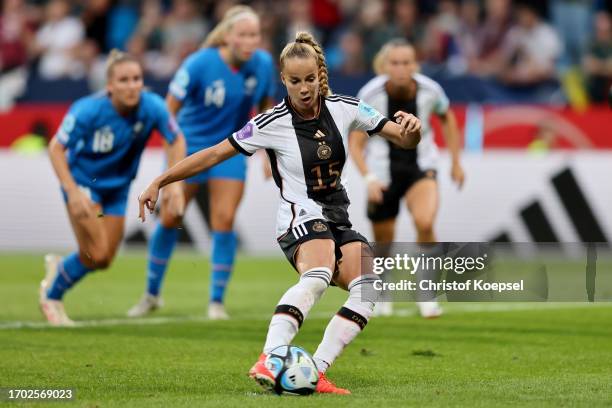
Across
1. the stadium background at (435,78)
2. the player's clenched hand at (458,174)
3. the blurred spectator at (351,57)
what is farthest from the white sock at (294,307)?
the blurred spectator at (351,57)

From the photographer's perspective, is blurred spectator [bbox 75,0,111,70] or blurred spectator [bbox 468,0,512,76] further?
blurred spectator [bbox 75,0,111,70]

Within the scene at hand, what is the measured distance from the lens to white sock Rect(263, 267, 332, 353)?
21.7ft

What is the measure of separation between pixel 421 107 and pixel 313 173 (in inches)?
169

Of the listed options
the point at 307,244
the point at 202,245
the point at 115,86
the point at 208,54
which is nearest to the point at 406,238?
the point at 202,245

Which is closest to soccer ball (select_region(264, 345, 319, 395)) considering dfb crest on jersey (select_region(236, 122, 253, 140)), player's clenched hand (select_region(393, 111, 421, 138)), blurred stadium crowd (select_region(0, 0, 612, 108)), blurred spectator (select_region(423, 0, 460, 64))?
dfb crest on jersey (select_region(236, 122, 253, 140))

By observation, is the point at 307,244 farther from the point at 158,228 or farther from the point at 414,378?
the point at 158,228

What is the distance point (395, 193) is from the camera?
11.4m

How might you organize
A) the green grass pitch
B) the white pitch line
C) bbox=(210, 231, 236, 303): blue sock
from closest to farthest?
1. the green grass pitch
2. the white pitch line
3. bbox=(210, 231, 236, 303): blue sock

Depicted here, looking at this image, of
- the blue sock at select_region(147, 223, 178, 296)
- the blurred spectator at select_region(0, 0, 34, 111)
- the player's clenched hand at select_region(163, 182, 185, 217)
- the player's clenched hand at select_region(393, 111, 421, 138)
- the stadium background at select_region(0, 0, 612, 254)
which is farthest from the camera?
the blurred spectator at select_region(0, 0, 34, 111)

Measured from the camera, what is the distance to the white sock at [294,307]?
6629 mm

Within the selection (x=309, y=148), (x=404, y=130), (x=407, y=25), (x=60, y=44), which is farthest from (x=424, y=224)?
(x=60, y=44)

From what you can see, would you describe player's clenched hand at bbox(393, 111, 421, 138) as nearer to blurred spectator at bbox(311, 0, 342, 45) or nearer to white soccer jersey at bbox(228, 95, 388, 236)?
white soccer jersey at bbox(228, 95, 388, 236)

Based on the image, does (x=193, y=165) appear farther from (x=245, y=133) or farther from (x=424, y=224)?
(x=424, y=224)

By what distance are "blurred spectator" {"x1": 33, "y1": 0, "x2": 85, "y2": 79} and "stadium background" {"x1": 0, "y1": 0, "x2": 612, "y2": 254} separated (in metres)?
0.02
